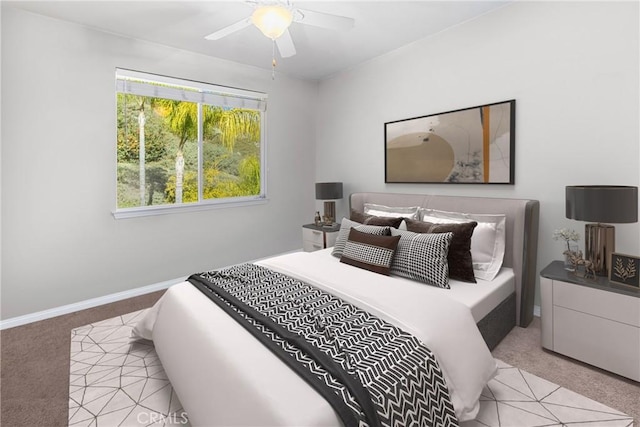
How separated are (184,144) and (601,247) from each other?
3.92m

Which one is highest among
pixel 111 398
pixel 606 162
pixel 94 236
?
pixel 606 162

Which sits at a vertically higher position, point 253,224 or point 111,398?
point 253,224

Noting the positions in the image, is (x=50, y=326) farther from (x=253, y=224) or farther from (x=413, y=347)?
(x=413, y=347)

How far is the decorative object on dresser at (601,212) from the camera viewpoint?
1971mm

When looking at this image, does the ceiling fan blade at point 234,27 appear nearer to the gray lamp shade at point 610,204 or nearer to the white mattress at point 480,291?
the white mattress at point 480,291

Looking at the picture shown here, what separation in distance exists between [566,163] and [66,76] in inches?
168

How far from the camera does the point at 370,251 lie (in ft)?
8.29

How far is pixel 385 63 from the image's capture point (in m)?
3.71

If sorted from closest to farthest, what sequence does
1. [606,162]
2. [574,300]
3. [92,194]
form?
[574,300], [606,162], [92,194]

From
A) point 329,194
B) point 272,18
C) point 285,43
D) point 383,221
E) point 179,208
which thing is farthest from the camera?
point 329,194

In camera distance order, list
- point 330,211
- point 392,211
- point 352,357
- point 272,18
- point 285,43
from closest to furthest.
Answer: point 352,357 < point 272,18 < point 285,43 < point 392,211 < point 330,211

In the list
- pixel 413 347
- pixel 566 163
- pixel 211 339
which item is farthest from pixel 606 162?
pixel 211 339

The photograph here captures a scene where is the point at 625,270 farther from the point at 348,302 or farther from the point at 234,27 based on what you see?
the point at 234,27

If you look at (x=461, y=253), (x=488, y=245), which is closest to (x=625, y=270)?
(x=488, y=245)
